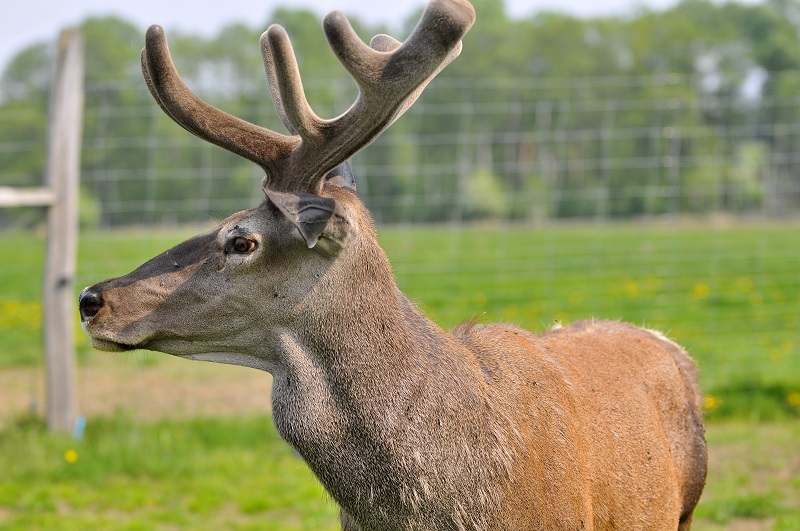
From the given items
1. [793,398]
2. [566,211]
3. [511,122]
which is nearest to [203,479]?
[793,398]

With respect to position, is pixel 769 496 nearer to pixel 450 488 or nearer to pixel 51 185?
pixel 450 488

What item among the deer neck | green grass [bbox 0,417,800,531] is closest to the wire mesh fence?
the deer neck

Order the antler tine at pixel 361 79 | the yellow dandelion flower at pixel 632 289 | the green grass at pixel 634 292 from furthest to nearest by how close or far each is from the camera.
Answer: the yellow dandelion flower at pixel 632 289 → the green grass at pixel 634 292 → the antler tine at pixel 361 79

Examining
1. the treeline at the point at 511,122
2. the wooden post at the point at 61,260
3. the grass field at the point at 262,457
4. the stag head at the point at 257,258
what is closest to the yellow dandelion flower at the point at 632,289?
the grass field at the point at 262,457

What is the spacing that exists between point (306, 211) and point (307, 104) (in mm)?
443

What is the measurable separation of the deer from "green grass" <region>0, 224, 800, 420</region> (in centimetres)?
79

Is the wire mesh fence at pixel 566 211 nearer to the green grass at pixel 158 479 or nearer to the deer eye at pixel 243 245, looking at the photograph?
the deer eye at pixel 243 245

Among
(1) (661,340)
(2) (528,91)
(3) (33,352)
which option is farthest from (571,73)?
(1) (661,340)

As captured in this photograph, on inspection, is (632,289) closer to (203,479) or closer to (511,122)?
(203,479)

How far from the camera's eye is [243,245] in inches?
124

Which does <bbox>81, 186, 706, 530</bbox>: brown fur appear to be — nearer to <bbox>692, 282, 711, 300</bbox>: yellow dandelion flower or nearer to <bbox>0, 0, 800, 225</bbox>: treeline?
<bbox>0, 0, 800, 225</bbox>: treeline

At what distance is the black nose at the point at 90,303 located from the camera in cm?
315

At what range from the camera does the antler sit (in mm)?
2826

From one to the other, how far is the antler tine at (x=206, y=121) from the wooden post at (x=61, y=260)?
458 cm
